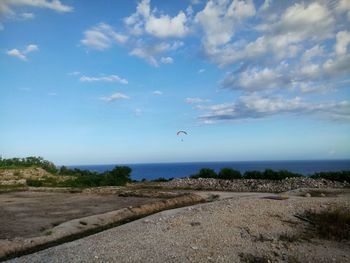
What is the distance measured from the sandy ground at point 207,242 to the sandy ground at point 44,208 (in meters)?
3.28

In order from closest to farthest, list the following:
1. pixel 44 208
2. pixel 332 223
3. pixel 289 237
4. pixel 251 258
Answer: pixel 251 258
pixel 289 237
pixel 332 223
pixel 44 208

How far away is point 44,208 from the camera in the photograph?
17156 millimetres

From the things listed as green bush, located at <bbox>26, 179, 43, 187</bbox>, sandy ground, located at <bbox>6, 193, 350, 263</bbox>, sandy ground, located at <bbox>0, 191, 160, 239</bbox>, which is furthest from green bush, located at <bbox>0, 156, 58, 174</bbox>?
sandy ground, located at <bbox>6, 193, 350, 263</bbox>

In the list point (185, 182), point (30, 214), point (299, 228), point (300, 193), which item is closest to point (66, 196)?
point (30, 214)

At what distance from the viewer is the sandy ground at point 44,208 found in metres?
13.3

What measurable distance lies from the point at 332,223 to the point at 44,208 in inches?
460

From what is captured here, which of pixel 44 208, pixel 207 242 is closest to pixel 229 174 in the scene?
pixel 44 208

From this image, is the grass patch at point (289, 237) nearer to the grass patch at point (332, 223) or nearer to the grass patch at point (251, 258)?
the grass patch at point (332, 223)

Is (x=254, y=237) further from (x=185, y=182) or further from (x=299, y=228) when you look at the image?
(x=185, y=182)

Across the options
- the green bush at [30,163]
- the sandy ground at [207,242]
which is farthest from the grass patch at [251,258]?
the green bush at [30,163]

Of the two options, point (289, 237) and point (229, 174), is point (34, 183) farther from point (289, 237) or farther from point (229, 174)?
point (289, 237)

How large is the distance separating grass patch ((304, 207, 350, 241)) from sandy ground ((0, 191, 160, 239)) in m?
8.00

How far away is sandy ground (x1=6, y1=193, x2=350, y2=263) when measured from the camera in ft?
29.9

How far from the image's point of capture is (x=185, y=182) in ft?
91.5
